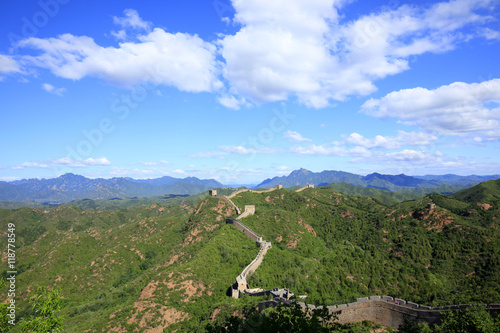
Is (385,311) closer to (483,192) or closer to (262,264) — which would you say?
(262,264)

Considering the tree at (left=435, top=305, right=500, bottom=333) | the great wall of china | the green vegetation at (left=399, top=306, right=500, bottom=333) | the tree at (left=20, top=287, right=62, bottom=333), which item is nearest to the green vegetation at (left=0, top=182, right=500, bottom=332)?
the great wall of china

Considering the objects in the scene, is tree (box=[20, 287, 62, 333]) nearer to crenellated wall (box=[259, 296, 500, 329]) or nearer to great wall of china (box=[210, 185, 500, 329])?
great wall of china (box=[210, 185, 500, 329])

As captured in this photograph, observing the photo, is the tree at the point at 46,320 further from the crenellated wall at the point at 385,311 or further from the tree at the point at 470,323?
the tree at the point at 470,323

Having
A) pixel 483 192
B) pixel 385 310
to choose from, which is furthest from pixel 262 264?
pixel 483 192

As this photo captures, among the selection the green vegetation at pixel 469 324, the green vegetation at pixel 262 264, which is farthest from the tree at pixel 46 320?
the green vegetation at pixel 469 324

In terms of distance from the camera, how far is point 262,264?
51.7 m

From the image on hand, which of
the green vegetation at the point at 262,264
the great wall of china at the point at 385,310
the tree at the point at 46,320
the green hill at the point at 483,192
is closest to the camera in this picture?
the tree at the point at 46,320

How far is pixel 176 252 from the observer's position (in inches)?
2662

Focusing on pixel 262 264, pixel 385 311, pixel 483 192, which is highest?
pixel 483 192

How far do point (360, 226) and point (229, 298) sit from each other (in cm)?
6265

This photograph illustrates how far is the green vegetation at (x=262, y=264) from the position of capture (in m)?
43.2

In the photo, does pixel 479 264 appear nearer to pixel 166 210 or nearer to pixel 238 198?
pixel 238 198

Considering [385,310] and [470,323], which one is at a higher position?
[470,323]

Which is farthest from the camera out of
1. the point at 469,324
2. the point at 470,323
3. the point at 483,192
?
the point at 483,192
